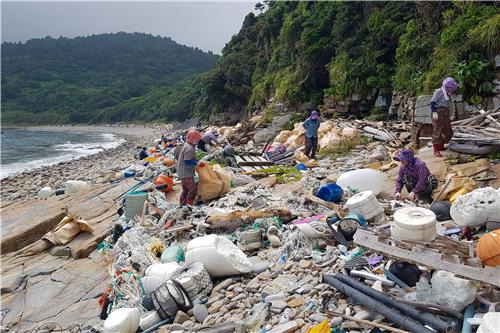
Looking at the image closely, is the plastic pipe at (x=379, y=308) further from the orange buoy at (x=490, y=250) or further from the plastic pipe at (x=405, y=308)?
the orange buoy at (x=490, y=250)

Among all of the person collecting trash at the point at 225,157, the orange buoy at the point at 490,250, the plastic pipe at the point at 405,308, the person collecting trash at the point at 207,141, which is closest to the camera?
the plastic pipe at the point at 405,308

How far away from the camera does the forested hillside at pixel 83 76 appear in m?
96.1

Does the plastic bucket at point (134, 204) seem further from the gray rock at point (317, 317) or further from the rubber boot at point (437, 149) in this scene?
the rubber boot at point (437, 149)

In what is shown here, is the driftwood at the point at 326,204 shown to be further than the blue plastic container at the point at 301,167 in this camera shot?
No

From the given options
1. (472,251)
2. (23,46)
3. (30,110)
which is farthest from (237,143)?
(23,46)

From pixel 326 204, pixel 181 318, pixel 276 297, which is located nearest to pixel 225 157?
pixel 326 204

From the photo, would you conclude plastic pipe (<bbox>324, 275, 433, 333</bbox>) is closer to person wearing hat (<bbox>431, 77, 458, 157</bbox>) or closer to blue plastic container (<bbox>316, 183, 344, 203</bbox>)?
blue plastic container (<bbox>316, 183, 344, 203</bbox>)

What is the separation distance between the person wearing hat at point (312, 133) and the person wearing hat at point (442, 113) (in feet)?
14.4

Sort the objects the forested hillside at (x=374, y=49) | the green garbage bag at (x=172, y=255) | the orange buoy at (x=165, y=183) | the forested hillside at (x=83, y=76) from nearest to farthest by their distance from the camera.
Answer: the green garbage bag at (x=172, y=255), the orange buoy at (x=165, y=183), the forested hillside at (x=374, y=49), the forested hillside at (x=83, y=76)

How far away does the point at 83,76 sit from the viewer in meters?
130

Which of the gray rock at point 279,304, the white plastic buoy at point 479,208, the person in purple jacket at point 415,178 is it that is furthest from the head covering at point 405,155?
the gray rock at point 279,304

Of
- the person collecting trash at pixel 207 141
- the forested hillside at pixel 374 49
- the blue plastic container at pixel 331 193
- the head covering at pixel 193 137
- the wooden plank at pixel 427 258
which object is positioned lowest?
the blue plastic container at pixel 331 193

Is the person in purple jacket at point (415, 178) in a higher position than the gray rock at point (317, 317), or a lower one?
higher

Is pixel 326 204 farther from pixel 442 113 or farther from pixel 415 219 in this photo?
pixel 442 113
